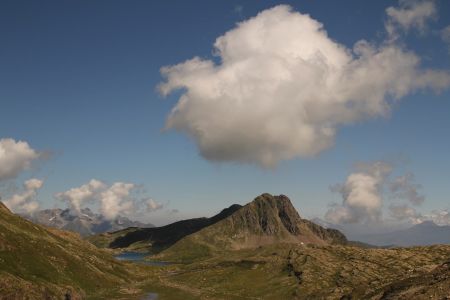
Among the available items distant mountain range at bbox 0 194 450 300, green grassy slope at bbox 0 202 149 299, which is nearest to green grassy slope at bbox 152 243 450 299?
distant mountain range at bbox 0 194 450 300

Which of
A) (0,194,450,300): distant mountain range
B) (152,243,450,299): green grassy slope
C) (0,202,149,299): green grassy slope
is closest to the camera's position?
(0,194,450,300): distant mountain range

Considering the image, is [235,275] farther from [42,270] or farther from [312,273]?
[42,270]

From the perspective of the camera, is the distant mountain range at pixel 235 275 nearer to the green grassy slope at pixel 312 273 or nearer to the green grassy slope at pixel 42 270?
the green grassy slope at pixel 42 270

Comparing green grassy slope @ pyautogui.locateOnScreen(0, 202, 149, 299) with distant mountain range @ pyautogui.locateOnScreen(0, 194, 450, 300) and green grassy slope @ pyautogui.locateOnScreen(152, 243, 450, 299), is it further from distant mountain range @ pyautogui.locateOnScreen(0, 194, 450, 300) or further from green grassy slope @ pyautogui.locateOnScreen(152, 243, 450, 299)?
green grassy slope @ pyautogui.locateOnScreen(152, 243, 450, 299)

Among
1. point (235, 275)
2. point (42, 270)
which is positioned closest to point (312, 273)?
point (235, 275)

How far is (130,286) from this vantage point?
465 ft

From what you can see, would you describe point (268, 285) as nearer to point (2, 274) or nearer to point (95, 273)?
point (95, 273)

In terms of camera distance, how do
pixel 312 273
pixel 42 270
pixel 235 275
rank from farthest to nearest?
pixel 235 275 → pixel 312 273 → pixel 42 270

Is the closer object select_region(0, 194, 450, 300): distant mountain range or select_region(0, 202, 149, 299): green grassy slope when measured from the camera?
select_region(0, 194, 450, 300): distant mountain range

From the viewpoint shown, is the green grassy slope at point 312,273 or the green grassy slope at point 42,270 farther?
the green grassy slope at point 312,273

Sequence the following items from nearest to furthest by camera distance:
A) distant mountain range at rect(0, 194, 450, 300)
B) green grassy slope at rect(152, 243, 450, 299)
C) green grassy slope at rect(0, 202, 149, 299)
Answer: distant mountain range at rect(0, 194, 450, 300) → green grassy slope at rect(0, 202, 149, 299) → green grassy slope at rect(152, 243, 450, 299)

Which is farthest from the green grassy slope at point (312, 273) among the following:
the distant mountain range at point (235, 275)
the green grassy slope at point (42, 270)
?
the green grassy slope at point (42, 270)

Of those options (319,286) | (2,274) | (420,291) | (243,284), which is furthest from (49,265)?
(420,291)

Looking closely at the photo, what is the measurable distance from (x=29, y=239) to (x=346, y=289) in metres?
89.2
